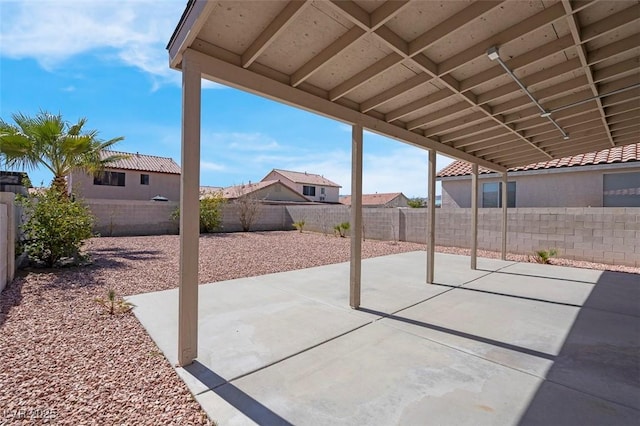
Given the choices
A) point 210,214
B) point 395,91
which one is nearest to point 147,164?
point 210,214

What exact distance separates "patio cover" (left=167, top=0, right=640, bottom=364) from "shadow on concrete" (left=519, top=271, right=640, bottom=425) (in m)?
2.41

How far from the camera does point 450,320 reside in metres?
3.98

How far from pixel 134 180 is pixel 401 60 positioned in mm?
21439

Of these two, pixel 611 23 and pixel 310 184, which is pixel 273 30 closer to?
pixel 611 23

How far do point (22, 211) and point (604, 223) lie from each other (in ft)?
45.3

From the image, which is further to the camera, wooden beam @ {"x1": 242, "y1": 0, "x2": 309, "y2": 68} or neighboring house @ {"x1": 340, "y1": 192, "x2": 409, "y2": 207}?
neighboring house @ {"x1": 340, "y1": 192, "x2": 409, "y2": 207}

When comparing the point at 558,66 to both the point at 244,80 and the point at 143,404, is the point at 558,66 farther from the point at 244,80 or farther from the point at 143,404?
the point at 143,404

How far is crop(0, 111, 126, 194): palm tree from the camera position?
7.64 m

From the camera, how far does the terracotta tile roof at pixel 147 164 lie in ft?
65.0

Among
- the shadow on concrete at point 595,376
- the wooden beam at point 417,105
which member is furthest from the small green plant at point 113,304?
the wooden beam at point 417,105

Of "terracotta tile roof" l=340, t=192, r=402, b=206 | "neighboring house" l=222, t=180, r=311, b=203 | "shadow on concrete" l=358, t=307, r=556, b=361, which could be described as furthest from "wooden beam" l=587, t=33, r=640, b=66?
"terracotta tile roof" l=340, t=192, r=402, b=206

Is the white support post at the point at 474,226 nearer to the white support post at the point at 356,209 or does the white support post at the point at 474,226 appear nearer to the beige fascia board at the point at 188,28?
the white support post at the point at 356,209

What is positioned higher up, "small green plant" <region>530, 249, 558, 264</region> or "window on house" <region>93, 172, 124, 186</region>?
"window on house" <region>93, 172, 124, 186</region>

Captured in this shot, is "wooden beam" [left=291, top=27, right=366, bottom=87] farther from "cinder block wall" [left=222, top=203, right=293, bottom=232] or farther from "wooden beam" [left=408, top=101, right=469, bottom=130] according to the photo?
"cinder block wall" [left=222, top=203, right=293, bottom=232]
